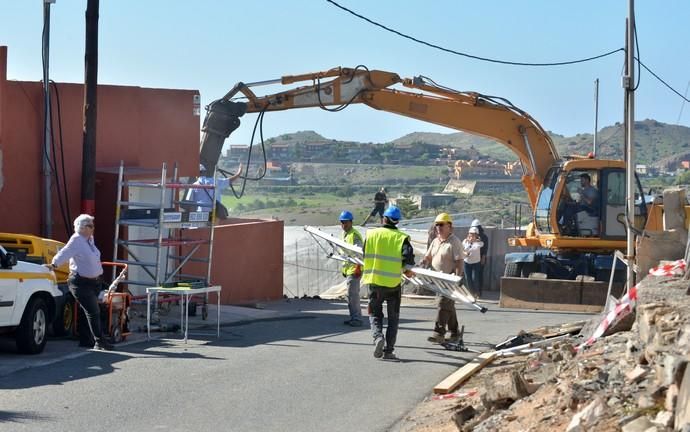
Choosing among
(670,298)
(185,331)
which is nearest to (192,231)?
(185,331)

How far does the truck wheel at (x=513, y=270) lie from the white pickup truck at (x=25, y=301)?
1352 centimetres

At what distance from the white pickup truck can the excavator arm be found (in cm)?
1072

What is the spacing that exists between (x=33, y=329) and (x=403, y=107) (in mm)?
14120

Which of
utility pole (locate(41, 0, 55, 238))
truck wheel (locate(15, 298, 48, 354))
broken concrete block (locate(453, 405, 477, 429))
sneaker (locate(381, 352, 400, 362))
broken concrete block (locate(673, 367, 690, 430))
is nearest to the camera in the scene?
broken concrete block (locate(673, 367, 690, 430))

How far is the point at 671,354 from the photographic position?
8.00m

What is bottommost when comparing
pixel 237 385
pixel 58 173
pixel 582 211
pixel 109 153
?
pixel 237 385

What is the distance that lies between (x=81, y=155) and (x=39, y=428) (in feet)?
35.1

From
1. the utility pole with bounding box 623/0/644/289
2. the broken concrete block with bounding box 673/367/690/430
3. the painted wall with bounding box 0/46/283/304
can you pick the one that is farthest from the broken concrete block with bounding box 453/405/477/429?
the painted wall with bounding box 0/46/283/304

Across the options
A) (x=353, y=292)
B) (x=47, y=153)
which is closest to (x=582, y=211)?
(x=353, y=292)

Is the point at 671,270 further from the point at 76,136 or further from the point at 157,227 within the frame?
the point at 76,136

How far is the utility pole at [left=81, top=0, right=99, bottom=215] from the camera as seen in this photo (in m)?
18.3

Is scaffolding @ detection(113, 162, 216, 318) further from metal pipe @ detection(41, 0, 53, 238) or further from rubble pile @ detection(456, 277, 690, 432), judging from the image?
rubble pile @ detection(456, 277, 690, 432)

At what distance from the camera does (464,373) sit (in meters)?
12.9

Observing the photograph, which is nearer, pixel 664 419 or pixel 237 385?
pixel 664 419
